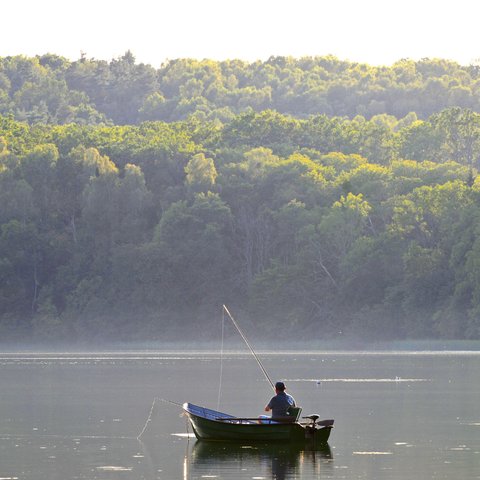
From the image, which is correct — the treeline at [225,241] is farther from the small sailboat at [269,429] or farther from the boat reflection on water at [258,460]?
the boat reflection on water at [258,460]

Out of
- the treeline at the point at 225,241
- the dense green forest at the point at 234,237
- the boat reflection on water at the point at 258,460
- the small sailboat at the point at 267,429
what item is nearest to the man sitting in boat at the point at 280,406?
the small sailboat at the point at 267,429

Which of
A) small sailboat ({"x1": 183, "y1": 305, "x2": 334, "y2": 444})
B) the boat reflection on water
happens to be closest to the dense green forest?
small sailboat ({"x1": 183, "y1": 305, "x2": 334, "y2": 444})

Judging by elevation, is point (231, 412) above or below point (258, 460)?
above

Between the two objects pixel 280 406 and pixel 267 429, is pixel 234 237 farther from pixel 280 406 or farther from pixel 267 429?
pixel 267 429

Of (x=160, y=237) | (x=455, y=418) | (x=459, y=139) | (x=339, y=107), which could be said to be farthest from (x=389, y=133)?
(x=455, y=418)

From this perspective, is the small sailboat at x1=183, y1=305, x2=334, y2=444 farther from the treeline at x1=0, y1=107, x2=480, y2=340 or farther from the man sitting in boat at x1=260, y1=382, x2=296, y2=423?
the treeline at x1=0, y1=107, x2=480, y2=340

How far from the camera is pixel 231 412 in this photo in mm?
41219

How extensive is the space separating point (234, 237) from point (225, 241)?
1.31 m

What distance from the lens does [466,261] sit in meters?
107

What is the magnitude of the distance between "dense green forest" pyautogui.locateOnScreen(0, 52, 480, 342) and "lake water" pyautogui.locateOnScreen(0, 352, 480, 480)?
4013cm

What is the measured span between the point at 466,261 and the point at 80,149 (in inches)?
1471

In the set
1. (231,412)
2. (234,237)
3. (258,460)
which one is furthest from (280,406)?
(234,237)

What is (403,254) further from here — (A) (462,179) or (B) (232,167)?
(B) (232,167)

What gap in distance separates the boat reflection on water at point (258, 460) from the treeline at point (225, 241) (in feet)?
244
